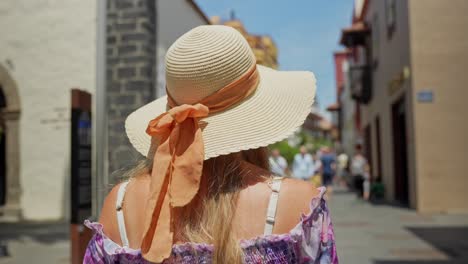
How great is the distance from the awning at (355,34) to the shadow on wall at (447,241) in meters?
11.6

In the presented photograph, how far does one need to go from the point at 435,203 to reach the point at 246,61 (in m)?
10.5

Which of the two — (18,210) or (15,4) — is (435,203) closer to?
(18,210)

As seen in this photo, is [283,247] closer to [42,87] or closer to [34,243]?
[34,243]

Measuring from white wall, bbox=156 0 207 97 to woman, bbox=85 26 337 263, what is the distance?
21.8ft

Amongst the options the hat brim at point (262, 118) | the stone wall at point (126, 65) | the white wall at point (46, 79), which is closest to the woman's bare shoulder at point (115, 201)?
the hat brim at point (262, 118)

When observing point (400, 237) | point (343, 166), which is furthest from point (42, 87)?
point (343, 166)

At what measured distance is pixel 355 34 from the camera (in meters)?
19.1

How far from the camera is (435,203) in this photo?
10.9m

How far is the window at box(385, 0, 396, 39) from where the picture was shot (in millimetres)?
13259

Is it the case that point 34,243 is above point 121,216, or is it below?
below

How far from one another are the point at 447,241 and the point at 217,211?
6.84m

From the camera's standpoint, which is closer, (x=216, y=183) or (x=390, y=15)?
(x=216, y=183)

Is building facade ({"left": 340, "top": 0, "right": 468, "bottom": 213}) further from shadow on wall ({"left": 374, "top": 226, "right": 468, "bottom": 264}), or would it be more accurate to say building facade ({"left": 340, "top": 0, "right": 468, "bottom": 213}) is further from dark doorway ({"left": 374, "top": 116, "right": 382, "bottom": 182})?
dark doorway ({"left": 374, "top": 116, "right": 382, "bottom": 182})

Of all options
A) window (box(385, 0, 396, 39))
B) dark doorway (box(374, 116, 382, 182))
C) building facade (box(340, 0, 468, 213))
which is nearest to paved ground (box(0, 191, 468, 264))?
building facade (box(340, 0, 468, 213))
